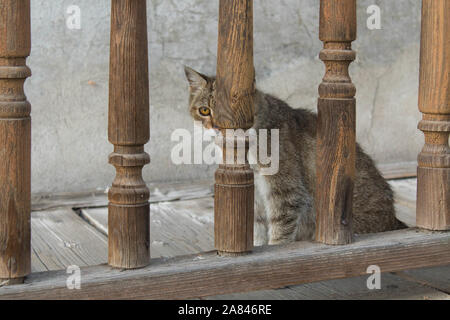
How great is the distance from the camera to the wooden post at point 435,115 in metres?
2.03

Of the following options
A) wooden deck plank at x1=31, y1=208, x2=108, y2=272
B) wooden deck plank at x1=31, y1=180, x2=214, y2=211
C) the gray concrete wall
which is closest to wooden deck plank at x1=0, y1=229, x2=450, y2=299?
wooden deck plank at x1=31, y1=208, x2=108, y2=272

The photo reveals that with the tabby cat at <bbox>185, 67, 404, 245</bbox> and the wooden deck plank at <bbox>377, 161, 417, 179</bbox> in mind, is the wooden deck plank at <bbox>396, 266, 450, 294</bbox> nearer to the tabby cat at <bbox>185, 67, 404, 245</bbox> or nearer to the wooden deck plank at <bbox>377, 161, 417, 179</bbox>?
the tabby cat at <bbox>185, 67, 404, 245</bbox>

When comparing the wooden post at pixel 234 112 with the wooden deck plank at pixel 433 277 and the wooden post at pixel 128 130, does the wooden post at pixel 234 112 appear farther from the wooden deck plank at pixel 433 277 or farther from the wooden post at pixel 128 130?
the wooden deck plank at pixel 433 277

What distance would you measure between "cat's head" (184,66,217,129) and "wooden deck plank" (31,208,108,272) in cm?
72

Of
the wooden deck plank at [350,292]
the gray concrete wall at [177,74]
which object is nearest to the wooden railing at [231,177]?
the wooden deck plank at [350,292]

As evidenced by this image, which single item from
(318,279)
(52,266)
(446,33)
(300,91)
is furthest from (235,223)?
(300,91)

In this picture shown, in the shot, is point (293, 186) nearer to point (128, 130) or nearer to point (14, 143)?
point (128, 130)

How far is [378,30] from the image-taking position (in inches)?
167

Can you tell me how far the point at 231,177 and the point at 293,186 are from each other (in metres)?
1.07

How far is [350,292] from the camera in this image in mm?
2340

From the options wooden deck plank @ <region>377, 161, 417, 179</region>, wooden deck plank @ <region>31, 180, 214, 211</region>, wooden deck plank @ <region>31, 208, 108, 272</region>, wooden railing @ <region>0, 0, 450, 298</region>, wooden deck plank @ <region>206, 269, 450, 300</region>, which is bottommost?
wooden deck plank @ <region>206, 269, 450, 300</region>

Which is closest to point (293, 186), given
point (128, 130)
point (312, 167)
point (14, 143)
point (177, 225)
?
point (312, 167)

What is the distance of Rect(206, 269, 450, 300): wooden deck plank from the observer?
229 cm

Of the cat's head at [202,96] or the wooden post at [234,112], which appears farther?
the cat's head at [202,96]
